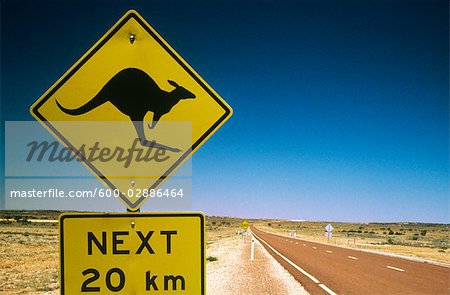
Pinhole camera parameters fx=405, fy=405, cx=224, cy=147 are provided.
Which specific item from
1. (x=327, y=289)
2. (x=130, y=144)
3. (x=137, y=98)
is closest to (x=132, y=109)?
(x=137, y=98)

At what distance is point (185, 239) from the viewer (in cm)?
210

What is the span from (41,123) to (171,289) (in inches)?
42.9

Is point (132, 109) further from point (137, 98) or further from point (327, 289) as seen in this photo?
point (327, 289)

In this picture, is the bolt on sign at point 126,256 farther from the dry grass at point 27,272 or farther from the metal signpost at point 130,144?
the dry grass at point 27,272

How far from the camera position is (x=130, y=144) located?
2.08 meters

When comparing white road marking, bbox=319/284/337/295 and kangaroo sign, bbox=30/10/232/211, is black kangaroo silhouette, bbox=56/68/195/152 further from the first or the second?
white road marking, bbox=319/284/337/295

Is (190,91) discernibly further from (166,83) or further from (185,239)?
(185,239)

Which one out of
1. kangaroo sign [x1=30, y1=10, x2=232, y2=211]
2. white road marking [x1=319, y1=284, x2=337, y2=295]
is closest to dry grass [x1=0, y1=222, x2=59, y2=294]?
white road marking [x1=319, y1=284, x2=337, y2=295]

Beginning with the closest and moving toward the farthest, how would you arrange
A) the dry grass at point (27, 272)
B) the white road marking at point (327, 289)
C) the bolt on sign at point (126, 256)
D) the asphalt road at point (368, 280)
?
1. the bolt on sign at point (126, 256)
2. the white road marking at point (327, 289)
3. the asphalt road at point (368, 280)
4. the dry grass at point (27, 272)

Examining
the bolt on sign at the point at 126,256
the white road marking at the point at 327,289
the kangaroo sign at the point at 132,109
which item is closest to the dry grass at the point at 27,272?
the white road marking at the point at 327,289

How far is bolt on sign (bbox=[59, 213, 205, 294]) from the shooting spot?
205cm

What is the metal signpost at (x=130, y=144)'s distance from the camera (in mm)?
2059

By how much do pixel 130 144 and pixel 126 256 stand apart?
0.57 m

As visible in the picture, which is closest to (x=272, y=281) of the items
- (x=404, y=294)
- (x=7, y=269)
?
(x=404, y=294)
